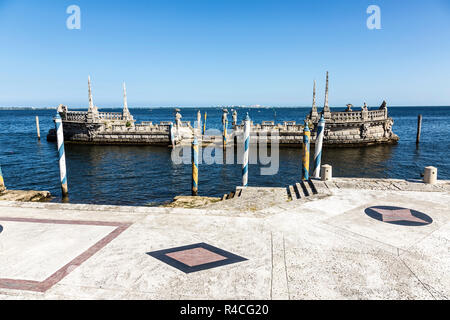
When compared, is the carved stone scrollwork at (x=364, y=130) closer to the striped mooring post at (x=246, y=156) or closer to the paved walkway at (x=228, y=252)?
the striped mooring post at (x=246, y=156)

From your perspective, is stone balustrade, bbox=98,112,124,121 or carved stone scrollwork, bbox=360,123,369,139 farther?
stone balustrade, bbox=98,112,124,121

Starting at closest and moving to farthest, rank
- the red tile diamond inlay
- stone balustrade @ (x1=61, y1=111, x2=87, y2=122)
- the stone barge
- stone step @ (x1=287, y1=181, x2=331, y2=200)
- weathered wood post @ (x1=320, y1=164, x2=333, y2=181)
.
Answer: the red tile diamond inlay
stone step @ (x1=287, y1=181, x2=331, y2=200)
weathered wood post @ (x1=320, y1=164, x2=333, y2=181)
the stone barge
stone balustrade @ (x1=61, y1=111, x2=87, y2=122)

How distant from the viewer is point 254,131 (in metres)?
35.8

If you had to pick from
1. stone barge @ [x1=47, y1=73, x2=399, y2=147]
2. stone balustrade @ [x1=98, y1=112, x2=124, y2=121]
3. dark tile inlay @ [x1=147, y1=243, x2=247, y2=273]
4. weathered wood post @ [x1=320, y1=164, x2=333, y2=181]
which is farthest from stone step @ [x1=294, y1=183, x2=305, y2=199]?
stone balustrade @ [x1=98, y1=112, x2=124, y2=121]

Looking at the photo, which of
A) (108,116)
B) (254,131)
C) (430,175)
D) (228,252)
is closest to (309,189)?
(430,175)

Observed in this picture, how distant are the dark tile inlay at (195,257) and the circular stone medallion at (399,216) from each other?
195 inches

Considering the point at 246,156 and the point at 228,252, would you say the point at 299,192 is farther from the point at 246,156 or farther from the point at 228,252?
the point at 228,252

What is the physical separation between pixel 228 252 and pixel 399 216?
222 inches

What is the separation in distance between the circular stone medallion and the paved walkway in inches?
1.2

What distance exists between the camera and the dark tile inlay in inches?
228

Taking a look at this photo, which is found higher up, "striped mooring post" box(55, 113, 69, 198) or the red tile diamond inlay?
"striped mooring post" box(55, 113, 69, 198)

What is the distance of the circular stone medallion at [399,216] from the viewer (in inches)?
320

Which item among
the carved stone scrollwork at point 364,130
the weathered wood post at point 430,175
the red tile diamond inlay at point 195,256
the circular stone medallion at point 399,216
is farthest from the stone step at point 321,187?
the carved stone scrollwork at point 364,130

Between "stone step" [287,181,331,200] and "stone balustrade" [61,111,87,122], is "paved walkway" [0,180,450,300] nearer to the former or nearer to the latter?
"stone step" [287,181,331,200]
